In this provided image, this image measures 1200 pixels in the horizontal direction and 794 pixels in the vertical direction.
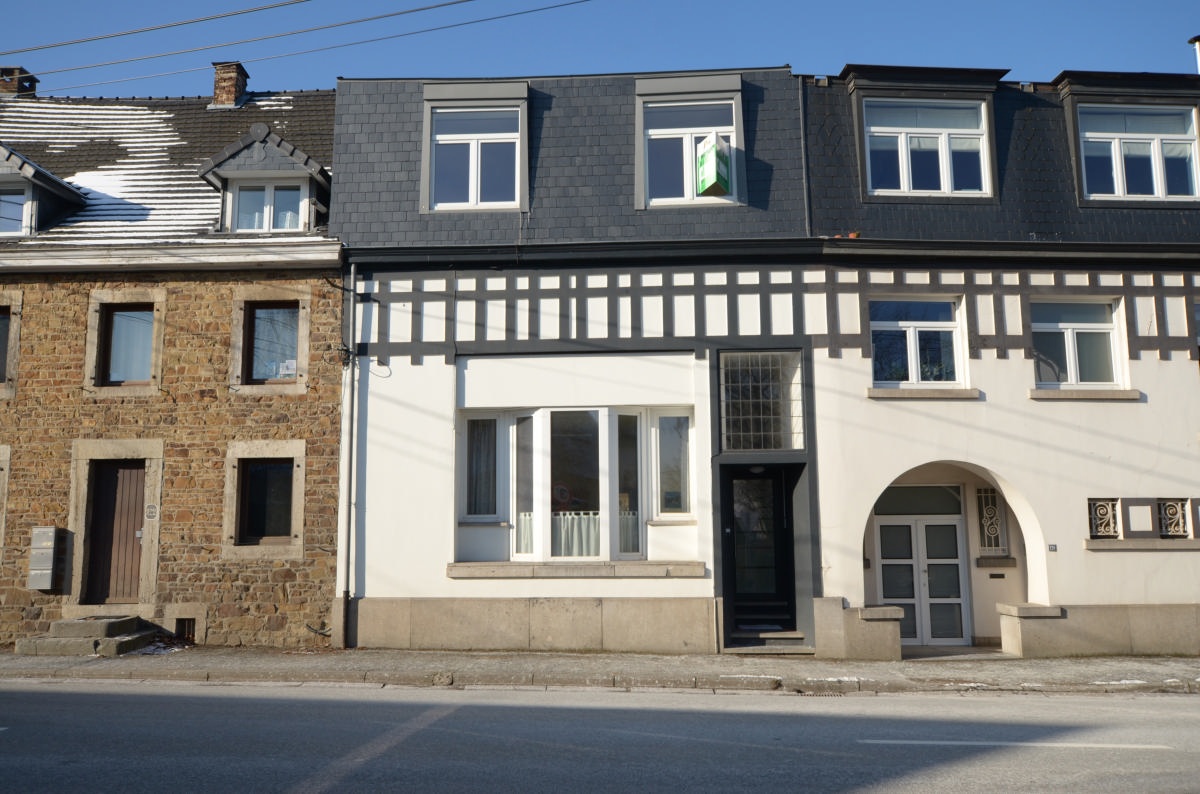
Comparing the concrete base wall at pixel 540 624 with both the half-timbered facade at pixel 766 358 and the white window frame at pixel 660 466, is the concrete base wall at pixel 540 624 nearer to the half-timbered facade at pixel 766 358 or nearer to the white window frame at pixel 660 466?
the half-timbered facade at pixel 766 358

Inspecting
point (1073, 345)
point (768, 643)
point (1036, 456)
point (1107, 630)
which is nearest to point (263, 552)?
point (768, 643)

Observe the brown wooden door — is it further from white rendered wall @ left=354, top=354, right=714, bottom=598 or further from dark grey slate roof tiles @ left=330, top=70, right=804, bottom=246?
dark grey slate roof tiles @ left=330, top=70, right=804, bottom=246

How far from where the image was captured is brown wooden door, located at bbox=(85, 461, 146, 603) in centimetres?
1416

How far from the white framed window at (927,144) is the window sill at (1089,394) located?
3.27 meters

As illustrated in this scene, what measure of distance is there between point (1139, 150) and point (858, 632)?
8904mm

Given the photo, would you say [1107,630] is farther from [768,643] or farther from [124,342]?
[124,342]

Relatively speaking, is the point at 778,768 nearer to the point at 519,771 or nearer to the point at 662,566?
the point at 519,771

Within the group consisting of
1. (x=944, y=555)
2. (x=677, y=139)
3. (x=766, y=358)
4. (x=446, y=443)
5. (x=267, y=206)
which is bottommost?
(x=944, y=555)

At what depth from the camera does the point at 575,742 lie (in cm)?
767

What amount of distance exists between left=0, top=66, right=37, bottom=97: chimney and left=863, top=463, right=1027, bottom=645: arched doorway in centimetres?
1834

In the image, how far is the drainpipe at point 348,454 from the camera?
13.5 metres

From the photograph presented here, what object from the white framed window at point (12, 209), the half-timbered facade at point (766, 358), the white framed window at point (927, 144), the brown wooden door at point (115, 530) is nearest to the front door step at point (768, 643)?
the half-timbered facade at point (766, 358)

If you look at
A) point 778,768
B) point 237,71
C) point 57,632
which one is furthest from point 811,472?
point 237,71

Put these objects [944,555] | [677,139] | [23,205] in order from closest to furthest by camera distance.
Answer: [677,139] → [944,555] → [23,205]
